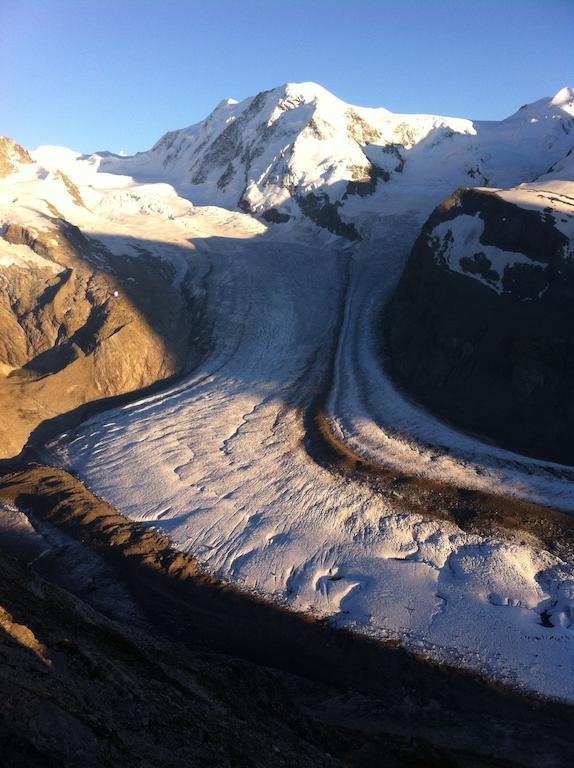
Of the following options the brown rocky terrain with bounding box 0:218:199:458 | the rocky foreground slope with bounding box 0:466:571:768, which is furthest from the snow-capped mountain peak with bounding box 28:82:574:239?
the rocky foreground slope with bounding box 0:466:571:768

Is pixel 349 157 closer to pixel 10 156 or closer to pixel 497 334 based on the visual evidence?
pixel 10 156

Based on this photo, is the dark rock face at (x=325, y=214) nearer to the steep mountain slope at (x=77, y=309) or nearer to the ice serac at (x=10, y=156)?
the steep mountain slope at (x=77, y=309)

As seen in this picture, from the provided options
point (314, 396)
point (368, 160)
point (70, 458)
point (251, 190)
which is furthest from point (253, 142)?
point (70, 458)

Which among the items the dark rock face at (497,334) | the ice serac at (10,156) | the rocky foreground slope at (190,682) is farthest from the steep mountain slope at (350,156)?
the rocky foreground slope at (190,682)

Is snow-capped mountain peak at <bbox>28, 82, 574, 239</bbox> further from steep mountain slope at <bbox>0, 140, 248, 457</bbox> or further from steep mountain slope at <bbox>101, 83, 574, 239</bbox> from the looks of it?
steep mountain slope at <bbox>0, 140, 248, 457</bbox>

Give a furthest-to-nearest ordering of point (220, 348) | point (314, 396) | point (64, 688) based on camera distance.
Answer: point (220, 348) → point (314, 396) → point (64, 688)

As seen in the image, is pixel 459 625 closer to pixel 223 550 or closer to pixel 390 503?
pixel 390 503

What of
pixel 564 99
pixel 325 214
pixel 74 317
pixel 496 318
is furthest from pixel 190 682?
pixel 564 99
